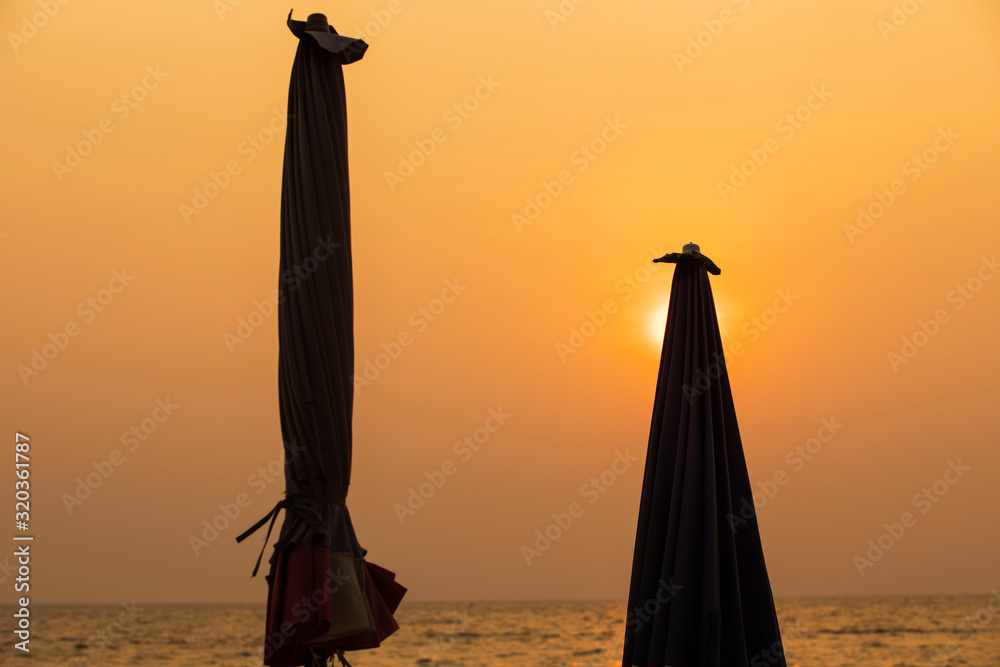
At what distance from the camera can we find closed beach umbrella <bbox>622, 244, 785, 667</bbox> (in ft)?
15.7

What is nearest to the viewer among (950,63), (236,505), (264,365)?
(950,63)

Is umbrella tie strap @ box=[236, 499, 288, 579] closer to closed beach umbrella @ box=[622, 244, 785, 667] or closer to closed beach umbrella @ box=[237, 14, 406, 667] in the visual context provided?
closed beach umbrella @ box=[237, 14, 406, 667]

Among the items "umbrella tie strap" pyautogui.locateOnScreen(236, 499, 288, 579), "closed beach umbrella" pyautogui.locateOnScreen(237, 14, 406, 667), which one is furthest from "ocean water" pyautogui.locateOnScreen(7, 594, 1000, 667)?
"closed beach umbrella" pyautogui.locateOnScreen(237, 14, 406, 667)

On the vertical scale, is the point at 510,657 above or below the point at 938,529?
below

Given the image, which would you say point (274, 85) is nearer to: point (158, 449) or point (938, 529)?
point (158, 449)

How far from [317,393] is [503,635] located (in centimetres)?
2521

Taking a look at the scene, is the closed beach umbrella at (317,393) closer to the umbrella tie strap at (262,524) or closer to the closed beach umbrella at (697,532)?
the umbrella tie strap at (262,524)

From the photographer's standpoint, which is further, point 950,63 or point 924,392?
point 924,392

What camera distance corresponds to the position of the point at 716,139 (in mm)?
16406

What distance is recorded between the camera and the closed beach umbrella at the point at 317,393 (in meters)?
3.41

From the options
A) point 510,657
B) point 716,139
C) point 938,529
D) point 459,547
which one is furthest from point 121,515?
point 938,529

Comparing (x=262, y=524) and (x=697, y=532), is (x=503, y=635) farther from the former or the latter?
(x=262, y=524)

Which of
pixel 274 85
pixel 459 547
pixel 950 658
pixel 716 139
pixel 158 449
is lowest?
pixel 950 658

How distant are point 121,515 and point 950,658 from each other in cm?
1929
